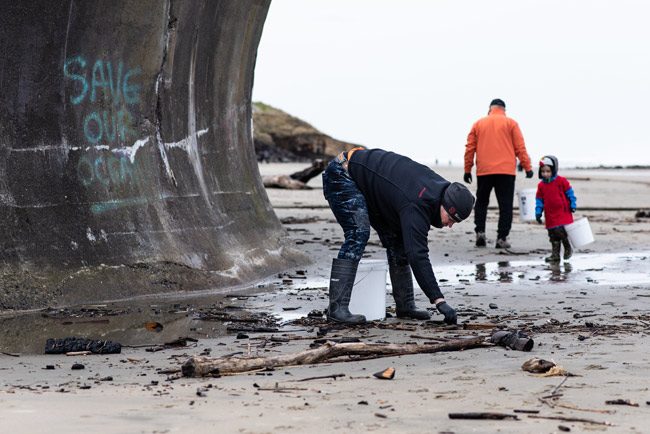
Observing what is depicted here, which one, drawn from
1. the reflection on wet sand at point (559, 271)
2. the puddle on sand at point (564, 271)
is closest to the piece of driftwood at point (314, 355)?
the puddle on sand at point (564, 271)

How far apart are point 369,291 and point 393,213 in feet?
2.12

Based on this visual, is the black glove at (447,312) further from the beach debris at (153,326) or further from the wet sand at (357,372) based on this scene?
the beach debris at (153,326)

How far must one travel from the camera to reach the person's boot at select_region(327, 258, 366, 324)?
29.3 ft

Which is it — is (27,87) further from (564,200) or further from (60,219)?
(564,200)

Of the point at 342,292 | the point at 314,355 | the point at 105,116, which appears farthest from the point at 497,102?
the point at 314,355

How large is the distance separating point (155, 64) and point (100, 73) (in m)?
0.78

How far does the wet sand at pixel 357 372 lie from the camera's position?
5273 mm

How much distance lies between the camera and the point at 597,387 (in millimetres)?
5957

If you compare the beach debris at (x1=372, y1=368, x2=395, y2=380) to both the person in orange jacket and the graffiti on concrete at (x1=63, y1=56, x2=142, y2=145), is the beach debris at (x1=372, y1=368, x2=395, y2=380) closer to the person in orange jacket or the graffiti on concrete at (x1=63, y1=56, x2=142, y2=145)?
the graffiti on concrete at (x1=63, y1=56, x2=142, y2=145)

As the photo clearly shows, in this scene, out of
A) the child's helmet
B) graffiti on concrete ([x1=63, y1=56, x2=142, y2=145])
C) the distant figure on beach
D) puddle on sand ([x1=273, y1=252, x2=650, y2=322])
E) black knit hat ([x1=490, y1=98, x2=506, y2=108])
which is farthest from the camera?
black knit hat ([x1=490, y1=98, x2=506, y2=108])

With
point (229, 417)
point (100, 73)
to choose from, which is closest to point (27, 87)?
point (100, 73)

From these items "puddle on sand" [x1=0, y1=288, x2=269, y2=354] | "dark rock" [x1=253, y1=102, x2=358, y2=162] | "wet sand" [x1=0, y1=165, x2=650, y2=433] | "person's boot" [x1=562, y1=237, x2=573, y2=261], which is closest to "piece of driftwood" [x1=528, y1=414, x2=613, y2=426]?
"wet sand" [x1=0, y1=165, x2=650, y2=433]

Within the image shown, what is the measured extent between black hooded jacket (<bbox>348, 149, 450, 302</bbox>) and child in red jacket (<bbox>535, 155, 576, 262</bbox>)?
536 centimetres

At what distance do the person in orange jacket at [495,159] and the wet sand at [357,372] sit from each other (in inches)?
136
